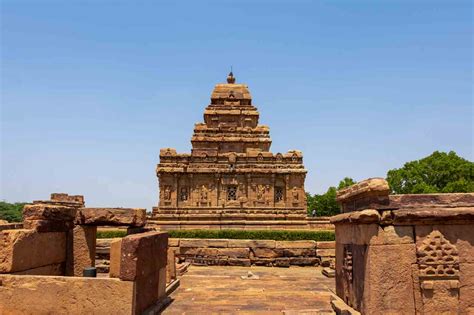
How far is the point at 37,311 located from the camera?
546 centimetres

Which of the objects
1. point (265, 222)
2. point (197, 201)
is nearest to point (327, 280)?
point (265, 222)

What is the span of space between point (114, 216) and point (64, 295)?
207cm

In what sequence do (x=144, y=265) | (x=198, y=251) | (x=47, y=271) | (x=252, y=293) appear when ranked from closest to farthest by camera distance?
1. (x=144, y=265)
2. (x=47, y=271)
3. (x=252, y=293)
4. (x=198, y=251)

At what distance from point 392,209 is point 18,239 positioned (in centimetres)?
533

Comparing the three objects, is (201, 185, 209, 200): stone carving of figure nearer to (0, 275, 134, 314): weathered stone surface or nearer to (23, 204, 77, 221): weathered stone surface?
(23, 204, 77, 221): weathered stone surface

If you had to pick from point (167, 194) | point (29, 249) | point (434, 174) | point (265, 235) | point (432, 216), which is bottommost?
point (265, 235)

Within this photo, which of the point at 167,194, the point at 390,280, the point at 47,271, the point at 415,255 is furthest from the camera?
the point at 167,194

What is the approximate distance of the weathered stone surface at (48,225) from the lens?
6.72m

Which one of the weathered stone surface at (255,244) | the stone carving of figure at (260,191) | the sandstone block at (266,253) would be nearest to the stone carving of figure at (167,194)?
the stone carving of figure at (260,191)

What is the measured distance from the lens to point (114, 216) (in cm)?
736

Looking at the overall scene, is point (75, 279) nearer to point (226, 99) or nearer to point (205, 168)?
point (205, 168)

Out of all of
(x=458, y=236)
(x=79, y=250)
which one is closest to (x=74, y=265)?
(x=79, y=250)

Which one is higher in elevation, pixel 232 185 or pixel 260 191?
pixel 232 185

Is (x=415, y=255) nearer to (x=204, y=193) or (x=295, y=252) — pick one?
(x=295, y=252)
